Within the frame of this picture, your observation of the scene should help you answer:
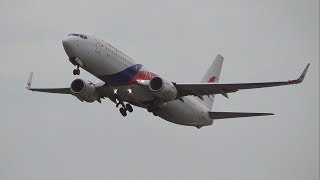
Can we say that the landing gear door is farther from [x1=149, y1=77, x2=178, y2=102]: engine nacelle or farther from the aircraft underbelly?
the aircraft underbelly

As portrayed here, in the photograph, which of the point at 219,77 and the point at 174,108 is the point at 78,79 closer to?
the point at 174,108

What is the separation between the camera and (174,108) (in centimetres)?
6222

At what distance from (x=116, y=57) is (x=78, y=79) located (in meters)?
4.61

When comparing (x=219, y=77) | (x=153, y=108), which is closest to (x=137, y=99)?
(x=153, y=108)

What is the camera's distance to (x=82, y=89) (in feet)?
198

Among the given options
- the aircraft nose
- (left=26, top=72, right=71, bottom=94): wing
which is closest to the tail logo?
(left=26, top=72, right=71, bottom=94): wing

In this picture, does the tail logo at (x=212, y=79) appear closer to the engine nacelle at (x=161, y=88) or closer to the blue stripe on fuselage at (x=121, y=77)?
the engine nacelle at (x=161, y=88)

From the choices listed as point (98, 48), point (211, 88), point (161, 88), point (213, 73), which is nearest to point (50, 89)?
point (98, 48)

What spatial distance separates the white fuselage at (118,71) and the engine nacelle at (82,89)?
213 cm

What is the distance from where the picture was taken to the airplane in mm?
56438

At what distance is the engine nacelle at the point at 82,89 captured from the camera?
60.3 m

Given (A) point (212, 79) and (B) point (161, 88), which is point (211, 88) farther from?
(A) point (212, 79)

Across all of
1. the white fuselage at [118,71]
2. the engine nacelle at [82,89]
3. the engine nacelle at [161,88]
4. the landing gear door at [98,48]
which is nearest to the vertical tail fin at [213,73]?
the white fuselage at [118,71]

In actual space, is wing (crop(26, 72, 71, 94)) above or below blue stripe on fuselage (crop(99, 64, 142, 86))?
below
